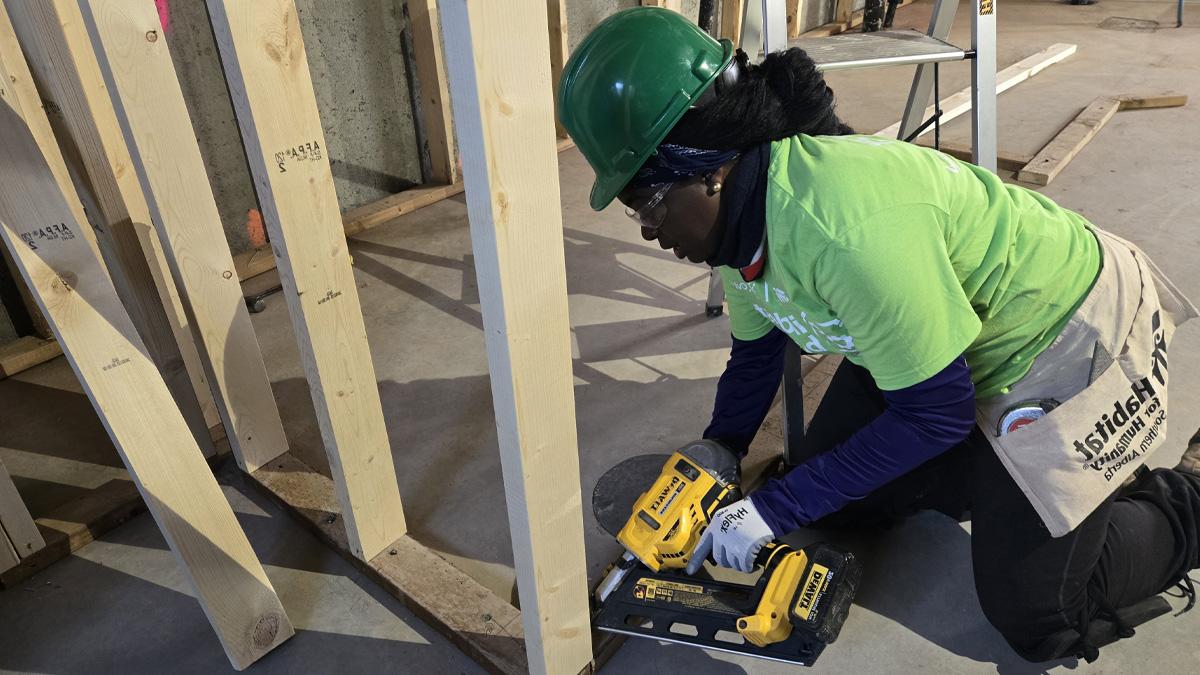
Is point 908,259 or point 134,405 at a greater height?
point 908,259

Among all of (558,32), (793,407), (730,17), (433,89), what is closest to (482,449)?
(793,407)

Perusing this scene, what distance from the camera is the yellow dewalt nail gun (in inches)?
52.5

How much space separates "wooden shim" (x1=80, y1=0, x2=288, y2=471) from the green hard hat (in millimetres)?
903

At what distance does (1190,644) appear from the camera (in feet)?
5.00

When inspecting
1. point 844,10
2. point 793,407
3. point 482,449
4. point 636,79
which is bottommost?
point 482,449

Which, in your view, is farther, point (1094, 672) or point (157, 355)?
point (157, 355)

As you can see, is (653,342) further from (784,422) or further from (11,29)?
(11,29)

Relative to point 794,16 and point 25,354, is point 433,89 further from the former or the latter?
point 794,16

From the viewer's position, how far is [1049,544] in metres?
1.39

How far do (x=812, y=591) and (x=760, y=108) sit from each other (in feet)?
2.62

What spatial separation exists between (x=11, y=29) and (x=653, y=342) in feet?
5.98

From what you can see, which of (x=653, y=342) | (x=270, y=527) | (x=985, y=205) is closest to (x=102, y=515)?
(x=270, y=527)

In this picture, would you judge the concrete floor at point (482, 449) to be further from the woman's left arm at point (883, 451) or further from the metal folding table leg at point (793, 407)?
the woman's left arm at point (883, 451)

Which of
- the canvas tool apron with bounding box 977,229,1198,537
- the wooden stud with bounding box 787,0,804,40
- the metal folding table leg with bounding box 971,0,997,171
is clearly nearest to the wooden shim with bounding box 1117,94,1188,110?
the wooden stud with bounding box 787,0,804,40
